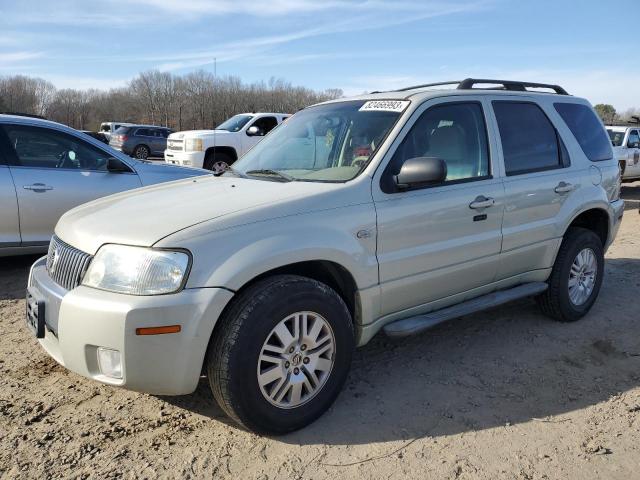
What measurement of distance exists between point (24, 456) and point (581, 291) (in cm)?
426

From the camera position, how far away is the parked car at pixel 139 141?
27188 millimetres

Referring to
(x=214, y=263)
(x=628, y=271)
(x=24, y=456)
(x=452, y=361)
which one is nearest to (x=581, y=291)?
(x=452, y=361)

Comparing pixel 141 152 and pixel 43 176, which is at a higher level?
pixel 43 176

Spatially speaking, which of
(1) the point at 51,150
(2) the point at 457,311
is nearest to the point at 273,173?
(2) the point at 457,311

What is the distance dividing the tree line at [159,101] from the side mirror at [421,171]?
47580 millimetres

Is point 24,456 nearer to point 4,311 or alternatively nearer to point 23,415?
point 23,415

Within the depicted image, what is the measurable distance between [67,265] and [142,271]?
2.01 feet

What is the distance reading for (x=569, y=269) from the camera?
450 centimetres

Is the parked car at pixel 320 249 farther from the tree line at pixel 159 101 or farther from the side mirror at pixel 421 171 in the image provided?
the tree line at pixel 159 101

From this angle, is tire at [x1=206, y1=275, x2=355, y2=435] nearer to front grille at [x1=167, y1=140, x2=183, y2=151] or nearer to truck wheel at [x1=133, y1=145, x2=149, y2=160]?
front grille at [x1=167, y1=140, x2=183, y2=151]

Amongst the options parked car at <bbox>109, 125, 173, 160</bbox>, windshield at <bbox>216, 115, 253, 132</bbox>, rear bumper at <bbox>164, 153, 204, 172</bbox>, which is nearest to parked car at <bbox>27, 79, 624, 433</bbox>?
rear bumper at <bbox>164, 153, 204, 172</bbox>

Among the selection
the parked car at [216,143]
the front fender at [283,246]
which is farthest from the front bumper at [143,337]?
the parked car at [216,143]

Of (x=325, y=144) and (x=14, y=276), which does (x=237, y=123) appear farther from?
(x=325, y=144)

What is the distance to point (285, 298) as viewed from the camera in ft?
9.12
